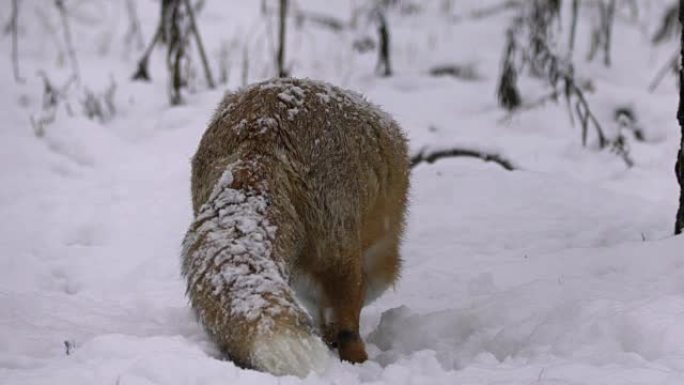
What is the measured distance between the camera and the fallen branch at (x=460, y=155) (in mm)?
7348

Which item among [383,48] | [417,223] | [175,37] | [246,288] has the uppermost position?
[246,288]

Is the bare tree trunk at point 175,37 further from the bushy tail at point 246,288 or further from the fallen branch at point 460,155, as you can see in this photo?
the bushy tail at point 246,288

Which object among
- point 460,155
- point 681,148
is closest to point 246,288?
point 681,148

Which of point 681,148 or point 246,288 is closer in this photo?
point 246,288

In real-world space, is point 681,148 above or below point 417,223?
above

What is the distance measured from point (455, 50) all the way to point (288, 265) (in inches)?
351

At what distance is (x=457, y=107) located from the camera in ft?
31.4

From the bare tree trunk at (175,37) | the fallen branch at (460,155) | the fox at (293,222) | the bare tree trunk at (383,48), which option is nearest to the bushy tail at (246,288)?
the fox at (293,222)

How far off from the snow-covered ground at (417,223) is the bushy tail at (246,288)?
9cm

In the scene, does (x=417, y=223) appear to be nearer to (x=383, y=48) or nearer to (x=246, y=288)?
(x=246, y=288)

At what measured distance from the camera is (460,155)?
295 inches

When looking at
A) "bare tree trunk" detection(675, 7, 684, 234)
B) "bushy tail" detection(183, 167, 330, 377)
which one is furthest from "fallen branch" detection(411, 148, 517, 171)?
"bushy tail" detection(183, 167, 330, 377)

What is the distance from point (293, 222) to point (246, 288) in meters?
0.46

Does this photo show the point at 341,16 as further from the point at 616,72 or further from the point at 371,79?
the point at 616,72
